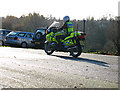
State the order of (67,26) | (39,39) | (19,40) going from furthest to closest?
1. (19,40)
2. (39,39)
3. (67,26)

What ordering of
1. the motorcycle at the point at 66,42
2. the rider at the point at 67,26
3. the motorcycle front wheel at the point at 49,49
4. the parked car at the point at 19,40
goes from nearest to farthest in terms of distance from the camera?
1. the motorcycle at the point at 66,42
2. the rider at the point at 67,26
3. the motorcycle front wheel at the point at 49,49
4. the parked car at the point at 19,40

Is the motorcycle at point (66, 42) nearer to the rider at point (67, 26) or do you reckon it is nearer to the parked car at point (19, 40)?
the rider at point (67, 26)

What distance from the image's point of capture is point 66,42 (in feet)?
42.5

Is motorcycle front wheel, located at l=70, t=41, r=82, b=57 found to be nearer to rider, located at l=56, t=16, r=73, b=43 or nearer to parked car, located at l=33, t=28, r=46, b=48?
rider, located at l=56, t=16, r=73, b=43

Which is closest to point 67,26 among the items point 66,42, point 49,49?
point 66,42

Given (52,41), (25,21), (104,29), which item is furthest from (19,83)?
(25,21)

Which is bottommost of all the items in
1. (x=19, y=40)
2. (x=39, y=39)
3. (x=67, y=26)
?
(x=19, y=40)

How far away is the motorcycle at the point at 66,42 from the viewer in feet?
40.8

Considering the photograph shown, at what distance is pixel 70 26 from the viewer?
12898 mm

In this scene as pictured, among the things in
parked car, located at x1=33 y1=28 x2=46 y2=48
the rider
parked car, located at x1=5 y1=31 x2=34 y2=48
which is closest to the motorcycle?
Result: the rider

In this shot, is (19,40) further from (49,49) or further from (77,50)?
(77,50)

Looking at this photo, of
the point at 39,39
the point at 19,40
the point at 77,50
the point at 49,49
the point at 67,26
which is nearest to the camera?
the point at 77,50

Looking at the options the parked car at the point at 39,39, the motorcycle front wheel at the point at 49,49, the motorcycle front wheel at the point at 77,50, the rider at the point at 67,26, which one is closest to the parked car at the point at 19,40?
the parked car at the point at 39,39

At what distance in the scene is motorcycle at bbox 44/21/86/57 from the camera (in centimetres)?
1244
